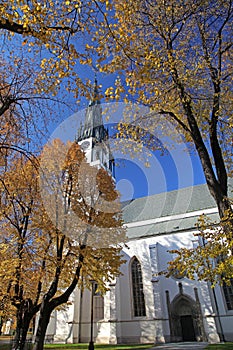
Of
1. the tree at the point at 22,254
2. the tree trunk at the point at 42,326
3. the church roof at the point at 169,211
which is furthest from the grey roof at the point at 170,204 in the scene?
the tree trunk at the point at 42,326

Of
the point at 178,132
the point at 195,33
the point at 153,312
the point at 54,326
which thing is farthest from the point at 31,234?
the point at 54,326

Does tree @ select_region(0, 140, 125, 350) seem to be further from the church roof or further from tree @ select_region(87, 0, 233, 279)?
the church roof

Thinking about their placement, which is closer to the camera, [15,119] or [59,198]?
[15,119]

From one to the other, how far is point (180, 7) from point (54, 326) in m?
25.2

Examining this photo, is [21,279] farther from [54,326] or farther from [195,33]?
[54,326]

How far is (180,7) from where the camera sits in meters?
7.04

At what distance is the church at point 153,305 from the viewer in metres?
18.5

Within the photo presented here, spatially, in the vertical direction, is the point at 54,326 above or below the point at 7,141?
below

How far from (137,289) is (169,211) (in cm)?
918

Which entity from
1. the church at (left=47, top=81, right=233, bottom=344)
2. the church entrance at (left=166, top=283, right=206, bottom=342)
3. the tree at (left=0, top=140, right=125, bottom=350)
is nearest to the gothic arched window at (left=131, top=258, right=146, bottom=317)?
the church at (left=47, top=81, right=233, bottom=344)

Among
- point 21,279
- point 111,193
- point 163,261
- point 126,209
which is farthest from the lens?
point 126,209

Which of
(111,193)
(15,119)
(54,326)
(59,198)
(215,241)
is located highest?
(111,193)

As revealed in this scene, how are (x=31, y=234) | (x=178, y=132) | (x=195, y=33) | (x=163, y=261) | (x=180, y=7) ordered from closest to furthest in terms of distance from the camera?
(x=180, y=7) < (x=195, y=33) < (x=178, y=132) < (x=31, y=234) < (x=163, y=261)

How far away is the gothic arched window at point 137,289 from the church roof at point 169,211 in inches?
108
